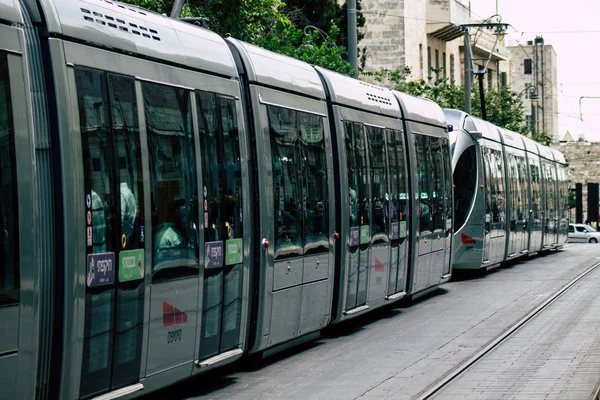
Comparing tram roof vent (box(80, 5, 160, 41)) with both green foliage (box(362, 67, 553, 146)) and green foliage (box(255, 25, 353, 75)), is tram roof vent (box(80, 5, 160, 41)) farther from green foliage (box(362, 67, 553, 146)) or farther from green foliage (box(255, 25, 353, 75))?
green foliage (box(362, 67, 553, 146))

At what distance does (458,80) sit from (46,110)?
Result: 5625cm

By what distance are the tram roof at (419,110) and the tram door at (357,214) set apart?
9.09 ft

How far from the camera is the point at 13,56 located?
6.84m

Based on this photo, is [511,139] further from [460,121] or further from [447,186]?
[447,186]

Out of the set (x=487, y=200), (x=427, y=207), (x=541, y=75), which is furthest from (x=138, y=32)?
(x=541, y=75)

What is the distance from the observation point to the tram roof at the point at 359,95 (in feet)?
45.2

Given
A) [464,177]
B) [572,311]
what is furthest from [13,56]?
[464,177]

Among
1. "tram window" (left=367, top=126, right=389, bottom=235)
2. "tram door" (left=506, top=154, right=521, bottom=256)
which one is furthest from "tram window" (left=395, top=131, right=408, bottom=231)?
"tram door" (left=506, top=154, right=521, bottom=256)

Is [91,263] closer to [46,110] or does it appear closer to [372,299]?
[46,110]

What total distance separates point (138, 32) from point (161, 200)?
3.94 ft

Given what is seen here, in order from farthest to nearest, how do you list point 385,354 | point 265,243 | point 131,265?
point 385,354
point 265,243
point 131,265

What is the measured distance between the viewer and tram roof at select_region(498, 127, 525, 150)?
2789 cm

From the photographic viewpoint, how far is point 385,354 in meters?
13.1

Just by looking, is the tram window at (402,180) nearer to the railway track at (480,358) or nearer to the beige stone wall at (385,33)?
the railway track at (480,358)
